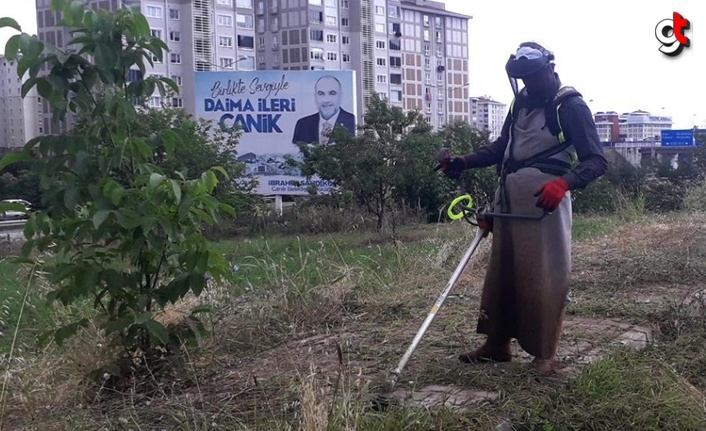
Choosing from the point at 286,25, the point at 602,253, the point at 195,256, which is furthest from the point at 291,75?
the point at 286,25

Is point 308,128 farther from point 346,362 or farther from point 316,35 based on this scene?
point 316,35

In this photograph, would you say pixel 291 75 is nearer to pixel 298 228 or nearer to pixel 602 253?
pixel 298 228

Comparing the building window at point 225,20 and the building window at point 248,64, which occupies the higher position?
the building window at point 225,20

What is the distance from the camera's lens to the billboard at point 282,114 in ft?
96.6

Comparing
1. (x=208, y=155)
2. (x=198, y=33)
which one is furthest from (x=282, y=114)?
(x=198, y=33)

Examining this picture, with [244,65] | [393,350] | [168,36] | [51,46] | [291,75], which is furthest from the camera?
[244,65]

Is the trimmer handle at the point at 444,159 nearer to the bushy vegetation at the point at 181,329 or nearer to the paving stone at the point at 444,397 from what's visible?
the bushy vegetation at the point at 181,329

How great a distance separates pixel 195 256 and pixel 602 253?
5.63 m

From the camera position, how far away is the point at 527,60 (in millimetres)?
4809

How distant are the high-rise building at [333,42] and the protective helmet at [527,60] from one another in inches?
1664

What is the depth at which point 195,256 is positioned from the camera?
15.7ft

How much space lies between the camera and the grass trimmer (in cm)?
436

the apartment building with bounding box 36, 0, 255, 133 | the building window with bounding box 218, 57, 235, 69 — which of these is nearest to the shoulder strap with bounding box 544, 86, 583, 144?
the apartment building with bounding box 36, 0, 255, 133

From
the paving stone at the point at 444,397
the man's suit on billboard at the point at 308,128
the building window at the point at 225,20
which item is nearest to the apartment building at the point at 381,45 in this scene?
the building window at the point at 225,20
